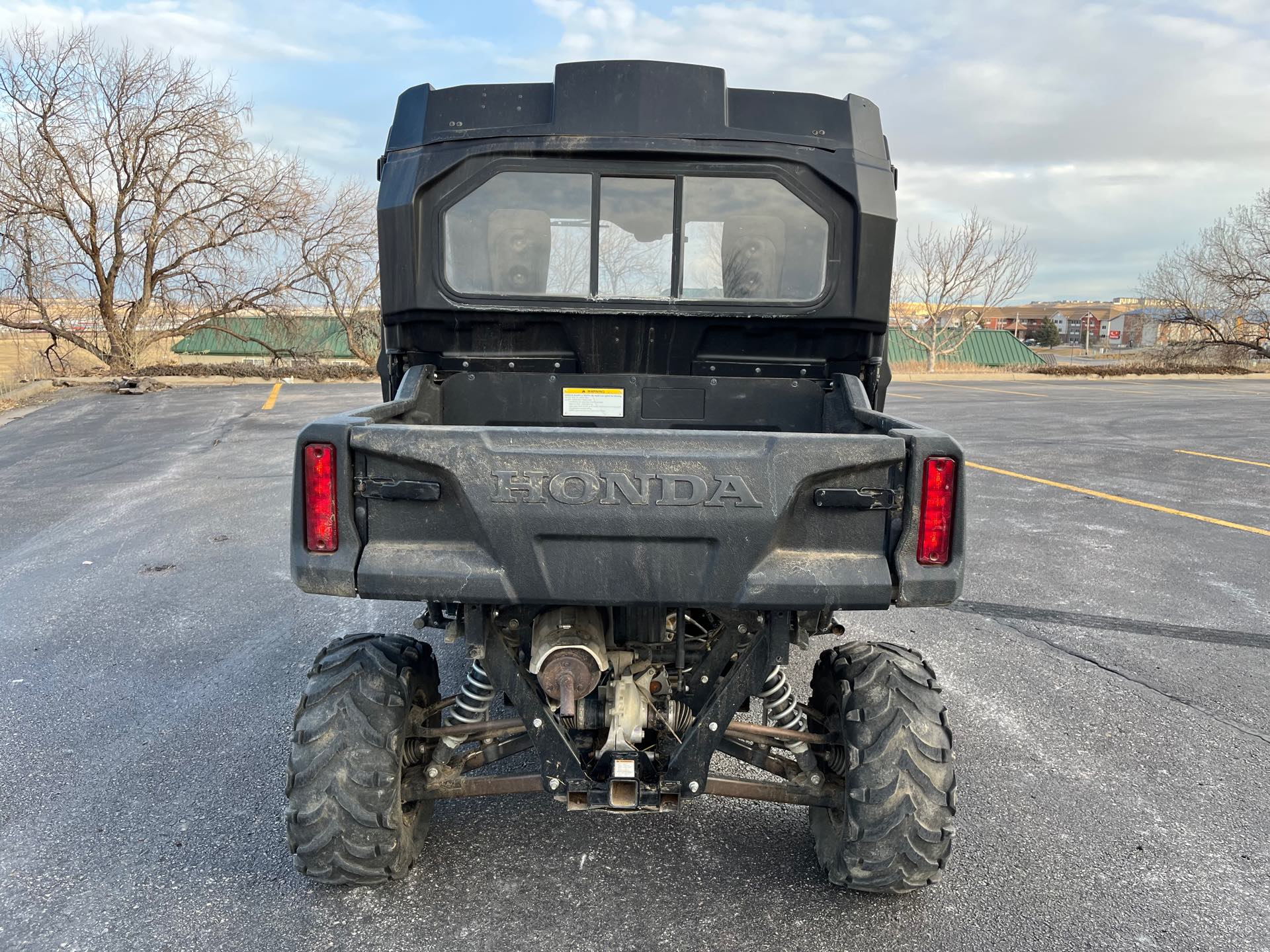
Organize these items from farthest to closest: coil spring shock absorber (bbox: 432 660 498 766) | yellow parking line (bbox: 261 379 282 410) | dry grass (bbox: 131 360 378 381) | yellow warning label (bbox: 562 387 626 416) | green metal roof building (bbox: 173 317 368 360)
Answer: green metal roof building (bbox: 173 317 368 360)
dry grass (bbox: 131 360 378 381)
yellow parking line (bbox: 261 379 282 410)
yellow warning label (bbox: 562 387 626 416)
coil spring shock absorber (bbox: 432 660 498 766)

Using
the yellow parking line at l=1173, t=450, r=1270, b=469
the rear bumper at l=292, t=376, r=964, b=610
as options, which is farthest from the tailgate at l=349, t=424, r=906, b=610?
the yellow parking line at l=1173, t=450, r=1270, b=469

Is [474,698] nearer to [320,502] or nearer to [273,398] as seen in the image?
[320,502]

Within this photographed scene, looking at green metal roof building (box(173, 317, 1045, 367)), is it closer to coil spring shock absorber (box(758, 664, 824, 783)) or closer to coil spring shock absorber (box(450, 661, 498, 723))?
coil spring shock absorber (box(450, 661, 498, 723))

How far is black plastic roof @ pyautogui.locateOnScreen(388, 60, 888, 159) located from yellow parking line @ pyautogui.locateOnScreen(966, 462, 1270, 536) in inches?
259

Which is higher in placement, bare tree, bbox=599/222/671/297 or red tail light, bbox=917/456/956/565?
bare tree, bbox=599/222/671/297

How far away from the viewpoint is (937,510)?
246 centimetres

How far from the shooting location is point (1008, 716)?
426 centimetres

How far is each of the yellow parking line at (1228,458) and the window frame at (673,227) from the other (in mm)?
10623

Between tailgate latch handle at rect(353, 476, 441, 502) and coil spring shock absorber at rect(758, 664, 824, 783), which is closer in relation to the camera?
tailgate latch handle at rect(353, 476, 441, 502)

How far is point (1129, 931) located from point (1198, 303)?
149ft

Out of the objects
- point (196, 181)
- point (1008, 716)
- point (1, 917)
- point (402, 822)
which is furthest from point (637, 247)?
point (196, 181)

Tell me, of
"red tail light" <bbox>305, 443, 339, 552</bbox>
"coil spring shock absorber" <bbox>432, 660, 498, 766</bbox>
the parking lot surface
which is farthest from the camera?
"coil spring shock absorber" <bbox>432, 660, 498, 766</bbox>

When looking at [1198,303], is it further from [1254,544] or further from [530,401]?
[530,401]

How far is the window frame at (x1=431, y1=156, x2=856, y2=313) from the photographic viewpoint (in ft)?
11.7
